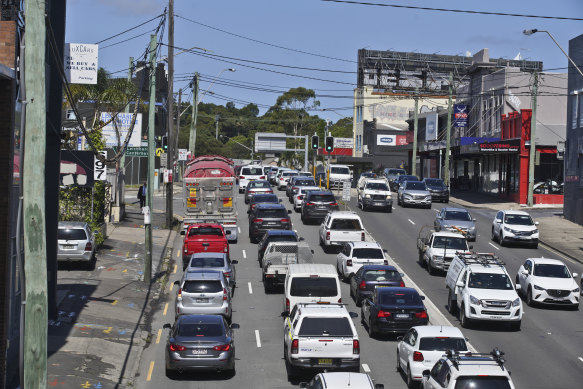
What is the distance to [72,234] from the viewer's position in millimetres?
31797

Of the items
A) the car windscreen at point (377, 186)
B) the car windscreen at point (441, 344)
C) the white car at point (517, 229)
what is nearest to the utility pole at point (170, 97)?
the car windscreen at point (377, 186)

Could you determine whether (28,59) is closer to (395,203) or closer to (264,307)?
(264,307)

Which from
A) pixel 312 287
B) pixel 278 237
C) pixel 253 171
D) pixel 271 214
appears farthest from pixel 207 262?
pixel 253 171

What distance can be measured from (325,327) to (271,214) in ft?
69.8

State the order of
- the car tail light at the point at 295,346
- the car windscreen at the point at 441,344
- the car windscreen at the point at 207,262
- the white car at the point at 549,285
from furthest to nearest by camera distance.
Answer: the car windscreen at the point at 207,262
the white car at the point at 549,285
the car tail light at the point at 295,346
the car windscreen at the point at 441,344

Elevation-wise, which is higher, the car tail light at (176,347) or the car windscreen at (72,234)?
the car windscreen at (72,234)

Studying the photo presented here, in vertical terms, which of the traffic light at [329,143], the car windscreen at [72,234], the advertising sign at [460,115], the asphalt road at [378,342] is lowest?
the asphalt road at [378,342]

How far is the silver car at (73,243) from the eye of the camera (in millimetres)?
31672

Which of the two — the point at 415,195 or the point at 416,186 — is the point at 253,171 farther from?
the point at 415,195

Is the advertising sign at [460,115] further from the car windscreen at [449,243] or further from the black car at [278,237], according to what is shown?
the black car at [278,237]

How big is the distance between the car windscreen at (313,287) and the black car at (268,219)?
15.0 meters

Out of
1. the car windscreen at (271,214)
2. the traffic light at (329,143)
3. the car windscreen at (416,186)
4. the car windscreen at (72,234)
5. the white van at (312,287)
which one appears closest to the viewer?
the white van at (312,287)

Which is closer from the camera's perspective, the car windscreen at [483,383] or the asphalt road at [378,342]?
the car windscreen at [483,383]

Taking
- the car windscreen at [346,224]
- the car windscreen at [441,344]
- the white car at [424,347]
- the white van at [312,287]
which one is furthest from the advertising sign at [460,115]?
the car windscreen at [441,344]
